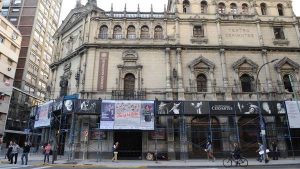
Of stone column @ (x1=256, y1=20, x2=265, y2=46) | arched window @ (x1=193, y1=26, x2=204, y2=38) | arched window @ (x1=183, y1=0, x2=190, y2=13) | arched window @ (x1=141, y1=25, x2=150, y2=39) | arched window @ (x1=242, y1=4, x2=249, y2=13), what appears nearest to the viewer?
stone column @ (x1=256, y1=20, x2=265, y2=46)

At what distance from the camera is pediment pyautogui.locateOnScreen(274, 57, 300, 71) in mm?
26055

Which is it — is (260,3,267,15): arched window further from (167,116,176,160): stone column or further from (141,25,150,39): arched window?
(167,116,176,160): stone column

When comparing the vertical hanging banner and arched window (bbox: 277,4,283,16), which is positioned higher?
arched window (bbox: 277,4,283,16)

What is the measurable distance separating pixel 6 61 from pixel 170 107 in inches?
1312

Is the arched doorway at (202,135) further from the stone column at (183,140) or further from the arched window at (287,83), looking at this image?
the arched window at (287,83)

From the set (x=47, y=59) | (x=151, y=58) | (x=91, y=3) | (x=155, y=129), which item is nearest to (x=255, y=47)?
(x=151, y=58)

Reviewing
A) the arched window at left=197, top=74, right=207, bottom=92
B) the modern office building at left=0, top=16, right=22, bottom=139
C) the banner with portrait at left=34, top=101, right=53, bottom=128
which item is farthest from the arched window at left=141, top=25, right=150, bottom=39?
the modern office building at left=0, top=16, right=22, bottom=139

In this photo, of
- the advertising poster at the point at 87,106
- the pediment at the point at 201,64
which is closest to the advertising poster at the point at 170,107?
the pediment at the point at 201,64

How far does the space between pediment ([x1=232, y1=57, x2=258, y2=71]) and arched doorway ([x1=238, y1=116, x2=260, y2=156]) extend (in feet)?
17.8

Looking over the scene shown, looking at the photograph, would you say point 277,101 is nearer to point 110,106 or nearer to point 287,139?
point 287,139

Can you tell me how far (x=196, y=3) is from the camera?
29.1m

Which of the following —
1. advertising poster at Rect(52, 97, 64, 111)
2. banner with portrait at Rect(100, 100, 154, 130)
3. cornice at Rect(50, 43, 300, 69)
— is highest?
cornice at Rect(50, 43, 300, 69)

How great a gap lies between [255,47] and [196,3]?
28.6ft

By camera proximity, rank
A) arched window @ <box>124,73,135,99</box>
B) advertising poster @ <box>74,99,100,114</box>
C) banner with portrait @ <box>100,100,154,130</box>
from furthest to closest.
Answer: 1. arched window @ <box>124,73,135,99</box>
2. advertising poster @ <box>74,99,100,114</box>
3. banner with portrait @ <box>100,100,154,130</box>
